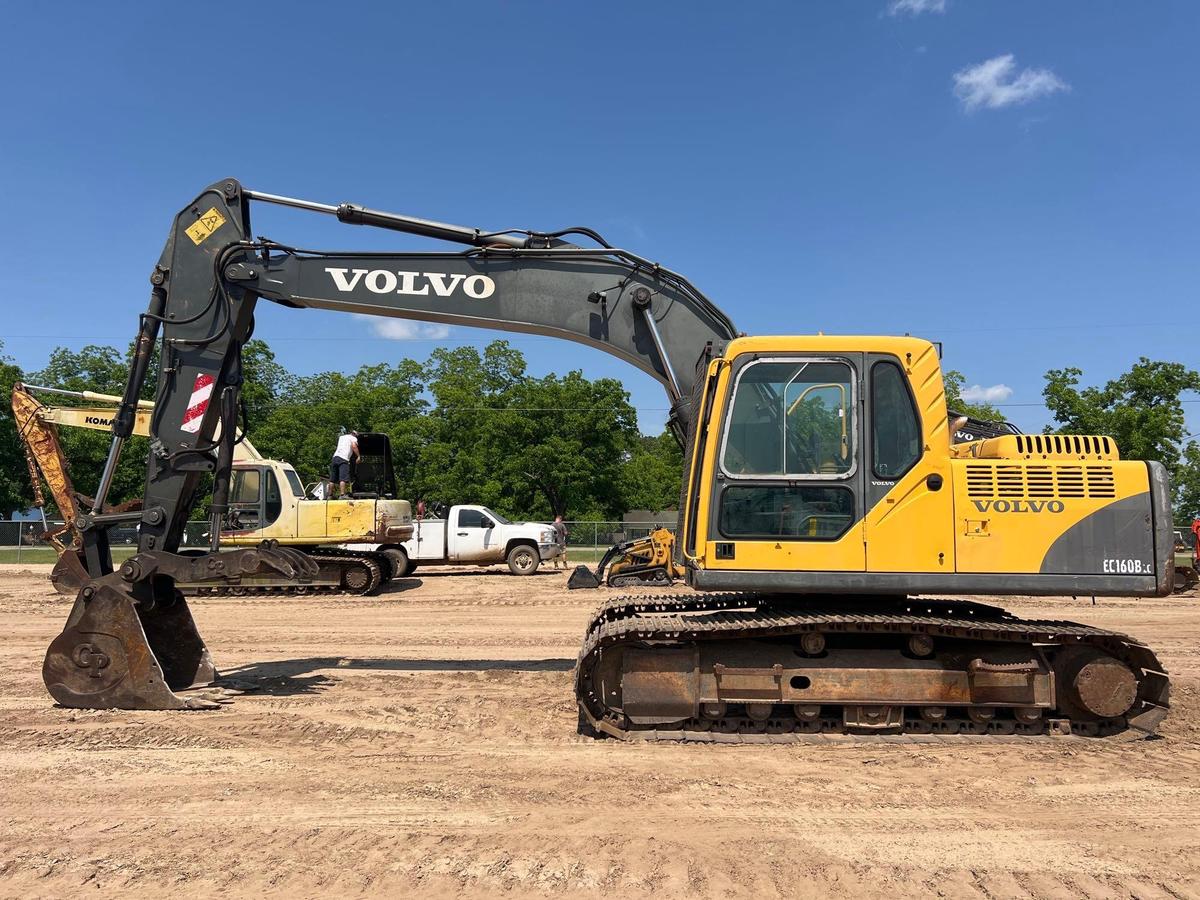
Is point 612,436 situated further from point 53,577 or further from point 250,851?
point 250,851

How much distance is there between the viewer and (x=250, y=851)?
401 centimetres

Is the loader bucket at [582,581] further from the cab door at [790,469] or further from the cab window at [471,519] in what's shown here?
the cab door at [790,469]

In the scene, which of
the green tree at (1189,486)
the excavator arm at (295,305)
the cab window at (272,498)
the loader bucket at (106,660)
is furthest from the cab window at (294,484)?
the green tree at (1189,486)

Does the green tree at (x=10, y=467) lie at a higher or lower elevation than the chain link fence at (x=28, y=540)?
higher

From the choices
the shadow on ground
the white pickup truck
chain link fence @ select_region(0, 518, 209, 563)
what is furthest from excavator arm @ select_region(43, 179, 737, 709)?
chain link fence @ select_region(0, 518, 209, 563)

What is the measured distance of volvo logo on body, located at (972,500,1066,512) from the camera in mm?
5520

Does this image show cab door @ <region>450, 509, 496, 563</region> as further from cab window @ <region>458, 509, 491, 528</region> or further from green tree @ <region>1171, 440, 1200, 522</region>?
green tree @ <region>1171, 440, 1200, 522</region>

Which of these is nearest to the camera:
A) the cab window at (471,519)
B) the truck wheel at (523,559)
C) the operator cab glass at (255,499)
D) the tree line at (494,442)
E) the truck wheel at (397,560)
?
the operator cab glass at (255,499)

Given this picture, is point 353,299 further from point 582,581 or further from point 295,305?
point 582,581

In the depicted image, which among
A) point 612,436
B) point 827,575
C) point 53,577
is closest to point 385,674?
point 827,575

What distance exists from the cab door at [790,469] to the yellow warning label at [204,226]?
499cm

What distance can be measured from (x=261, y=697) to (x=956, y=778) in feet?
19.2

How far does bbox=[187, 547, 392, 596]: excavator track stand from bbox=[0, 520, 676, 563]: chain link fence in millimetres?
6641

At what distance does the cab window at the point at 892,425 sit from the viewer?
→ 5.61m
